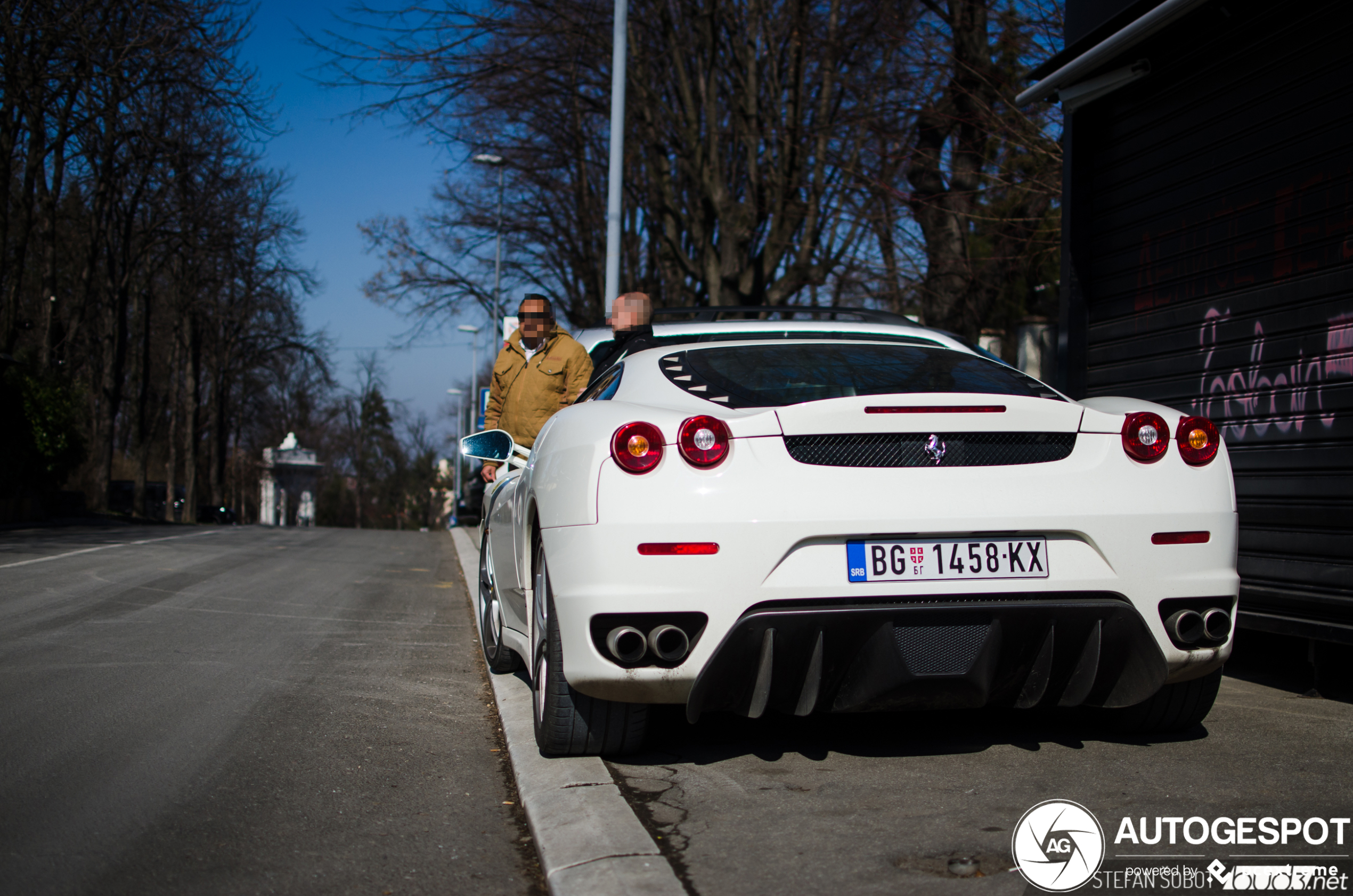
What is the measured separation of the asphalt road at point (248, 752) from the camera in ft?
9.50

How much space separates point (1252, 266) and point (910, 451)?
11.0ft

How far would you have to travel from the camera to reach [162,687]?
5.21 metres

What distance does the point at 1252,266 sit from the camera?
5.77 meters

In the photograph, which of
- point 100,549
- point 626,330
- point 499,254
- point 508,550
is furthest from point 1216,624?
point 499,254

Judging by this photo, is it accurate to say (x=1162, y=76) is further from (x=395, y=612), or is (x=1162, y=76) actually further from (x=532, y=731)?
(x=395, y=612)

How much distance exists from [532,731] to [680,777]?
0.72 metres

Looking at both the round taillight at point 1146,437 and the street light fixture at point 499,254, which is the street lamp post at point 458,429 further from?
the round taillight at point 1146,437

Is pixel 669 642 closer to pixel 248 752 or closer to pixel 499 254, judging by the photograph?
pixel 248 752

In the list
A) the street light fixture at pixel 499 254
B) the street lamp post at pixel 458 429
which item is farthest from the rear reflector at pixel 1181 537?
the street lamp post at pixel 458 429

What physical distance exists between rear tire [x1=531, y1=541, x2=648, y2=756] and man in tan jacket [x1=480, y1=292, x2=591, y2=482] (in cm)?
228

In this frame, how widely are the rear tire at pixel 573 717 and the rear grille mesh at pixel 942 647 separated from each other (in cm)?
92

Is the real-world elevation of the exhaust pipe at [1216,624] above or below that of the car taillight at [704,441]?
below

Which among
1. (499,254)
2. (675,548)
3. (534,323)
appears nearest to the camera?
(675,548)

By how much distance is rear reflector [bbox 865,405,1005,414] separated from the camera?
11.2 ft
